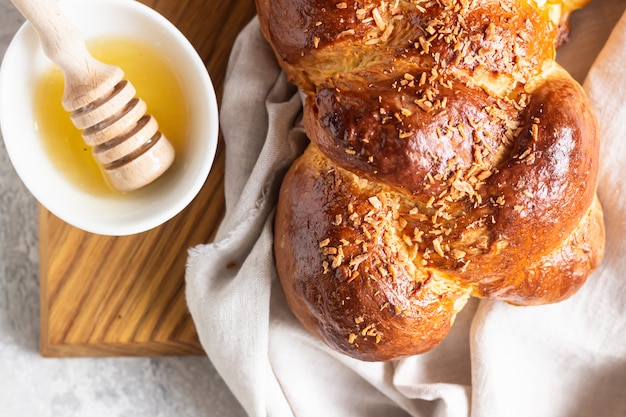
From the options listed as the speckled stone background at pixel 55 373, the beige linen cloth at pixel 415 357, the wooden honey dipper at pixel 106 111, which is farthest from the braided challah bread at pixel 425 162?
the speckled stone background at pixel 55 373

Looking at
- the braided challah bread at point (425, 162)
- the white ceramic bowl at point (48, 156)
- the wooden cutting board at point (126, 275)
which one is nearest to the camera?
the braided challah bread at point (425, 162)

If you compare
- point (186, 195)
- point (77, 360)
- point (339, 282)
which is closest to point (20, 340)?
point (77, 360)

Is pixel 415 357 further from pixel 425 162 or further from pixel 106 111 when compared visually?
pixel 106 111

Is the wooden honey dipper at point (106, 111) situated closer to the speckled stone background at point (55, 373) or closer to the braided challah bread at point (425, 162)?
the braided challah bread at point (425, 162)

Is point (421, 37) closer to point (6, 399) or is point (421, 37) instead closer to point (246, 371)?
point (246, 371)

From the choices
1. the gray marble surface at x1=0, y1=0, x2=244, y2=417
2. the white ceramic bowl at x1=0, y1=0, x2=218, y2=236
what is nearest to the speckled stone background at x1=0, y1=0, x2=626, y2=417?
the gray marble surface at x1=0, y1=0, x2=244, y2=417

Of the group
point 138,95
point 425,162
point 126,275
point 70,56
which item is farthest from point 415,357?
point 70,56

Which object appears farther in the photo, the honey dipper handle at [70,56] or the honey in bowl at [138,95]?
the honey in bowl at [138,95]
